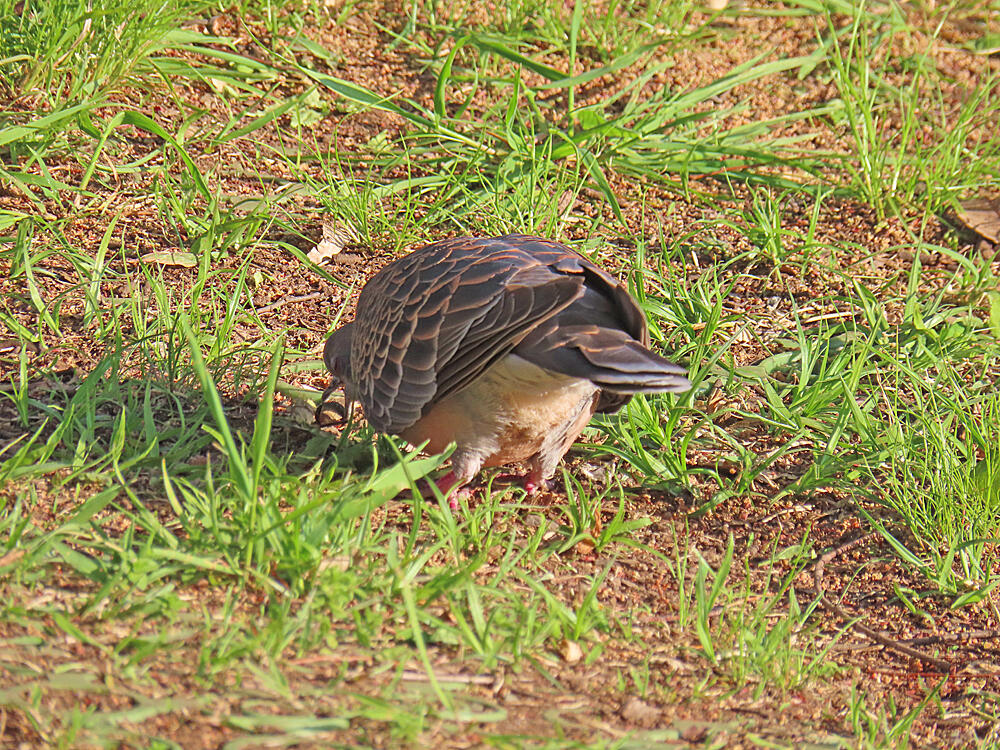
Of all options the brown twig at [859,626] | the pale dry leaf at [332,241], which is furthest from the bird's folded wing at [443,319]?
the brown twig at [859,626]

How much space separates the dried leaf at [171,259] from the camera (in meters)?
5.14

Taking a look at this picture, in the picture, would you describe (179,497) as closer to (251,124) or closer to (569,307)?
(569,307)

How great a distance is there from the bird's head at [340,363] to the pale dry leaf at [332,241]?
0.88 metres

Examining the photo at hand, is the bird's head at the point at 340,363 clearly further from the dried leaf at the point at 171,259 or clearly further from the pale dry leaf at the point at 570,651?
the pale dry leaf at the point at 570,651

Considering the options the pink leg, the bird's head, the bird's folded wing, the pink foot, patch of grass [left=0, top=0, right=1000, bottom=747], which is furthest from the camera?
the bird's head

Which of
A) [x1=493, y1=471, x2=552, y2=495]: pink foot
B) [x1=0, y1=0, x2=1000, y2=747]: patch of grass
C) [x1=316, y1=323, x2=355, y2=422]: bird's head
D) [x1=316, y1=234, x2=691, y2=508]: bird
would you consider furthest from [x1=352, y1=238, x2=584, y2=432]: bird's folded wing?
[x1=493, y1=471, x2=552, y2=495]: pink foot

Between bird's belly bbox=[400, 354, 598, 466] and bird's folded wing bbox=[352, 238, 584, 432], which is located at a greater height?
bird's folded wing bbox=[352, 238, 584, 432]

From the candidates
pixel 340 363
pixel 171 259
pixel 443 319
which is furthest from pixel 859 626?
pixel 171 259

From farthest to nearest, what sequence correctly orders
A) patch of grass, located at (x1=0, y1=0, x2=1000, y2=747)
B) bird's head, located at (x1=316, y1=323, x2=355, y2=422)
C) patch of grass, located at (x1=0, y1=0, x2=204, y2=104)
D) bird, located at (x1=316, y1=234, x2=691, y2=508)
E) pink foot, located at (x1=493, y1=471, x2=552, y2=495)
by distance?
1. patch of grass, located at (x1=0, y1=0, x2=204, y2=104)
2. bird's head, located at (x1=316, y1=323, x2=355, y2=422)
3. pink foot, located at (x1=493, y1=471, x2=552, y2=495)
4. bird, located at (x1=316, y1=234, x2=691, y2=508)
5. patch of grass, located at (x1=0, y1=0, x2=1000, y2=747)

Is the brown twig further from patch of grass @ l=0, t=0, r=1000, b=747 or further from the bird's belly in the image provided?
the bird's belly

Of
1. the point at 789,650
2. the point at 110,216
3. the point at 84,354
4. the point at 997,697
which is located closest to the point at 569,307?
the point at 789,650

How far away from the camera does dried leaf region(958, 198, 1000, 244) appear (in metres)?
5.87

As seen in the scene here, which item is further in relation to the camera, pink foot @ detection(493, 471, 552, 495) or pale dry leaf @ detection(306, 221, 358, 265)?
pale dry leaf @ detection(306, 221, 358, 265)

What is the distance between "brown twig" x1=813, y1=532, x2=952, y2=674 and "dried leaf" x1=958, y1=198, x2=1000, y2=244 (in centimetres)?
240
